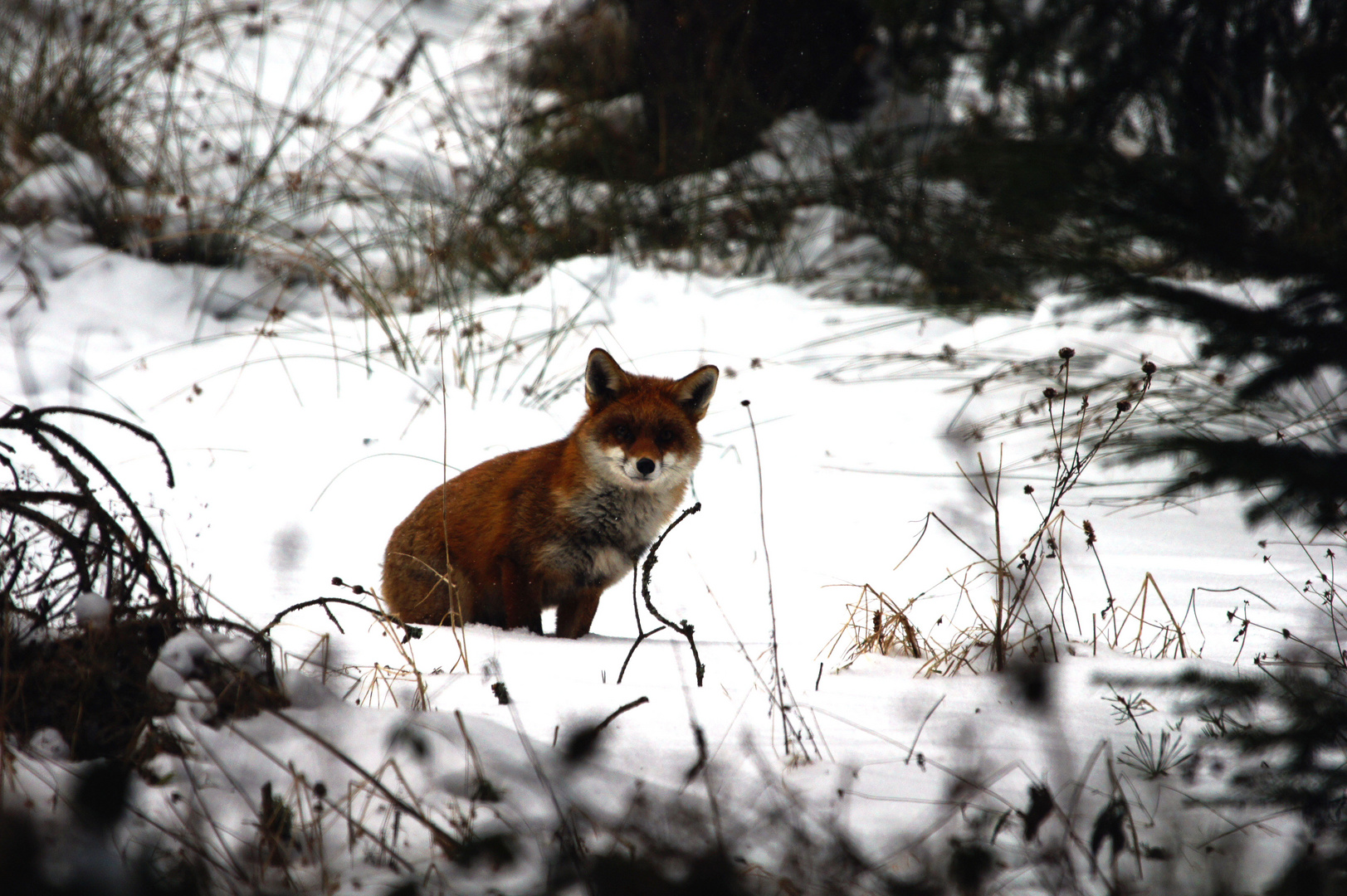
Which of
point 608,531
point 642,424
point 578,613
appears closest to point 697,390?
point 642,424

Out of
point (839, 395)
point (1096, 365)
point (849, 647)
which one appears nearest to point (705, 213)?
point (839, 395)

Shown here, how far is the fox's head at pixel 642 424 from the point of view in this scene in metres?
3.84

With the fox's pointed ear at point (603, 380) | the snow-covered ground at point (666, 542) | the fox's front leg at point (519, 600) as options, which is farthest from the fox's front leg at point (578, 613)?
the fox's pointed ear at point (603, 380)

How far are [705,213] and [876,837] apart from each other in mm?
7778

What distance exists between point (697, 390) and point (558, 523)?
2.98ft

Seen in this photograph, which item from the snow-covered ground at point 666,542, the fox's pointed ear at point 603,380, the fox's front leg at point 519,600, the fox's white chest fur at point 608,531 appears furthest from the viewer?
the fox's pointed ear at point 603,380

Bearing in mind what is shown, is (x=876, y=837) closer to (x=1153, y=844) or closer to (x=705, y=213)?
(x=1153, y=844)

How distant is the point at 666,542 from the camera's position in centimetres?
522

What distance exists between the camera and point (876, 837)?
174cm

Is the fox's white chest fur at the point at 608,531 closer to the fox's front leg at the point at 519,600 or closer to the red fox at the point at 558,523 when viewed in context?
the red fox at the point at 558,523

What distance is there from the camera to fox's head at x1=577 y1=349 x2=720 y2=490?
12.6 feet

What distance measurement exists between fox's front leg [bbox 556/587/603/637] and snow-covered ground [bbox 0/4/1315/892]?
0.97ft

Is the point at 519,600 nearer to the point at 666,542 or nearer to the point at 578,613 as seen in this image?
the point at 578,613

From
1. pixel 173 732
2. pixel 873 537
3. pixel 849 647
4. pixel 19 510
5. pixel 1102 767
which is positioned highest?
pixel 19 510
